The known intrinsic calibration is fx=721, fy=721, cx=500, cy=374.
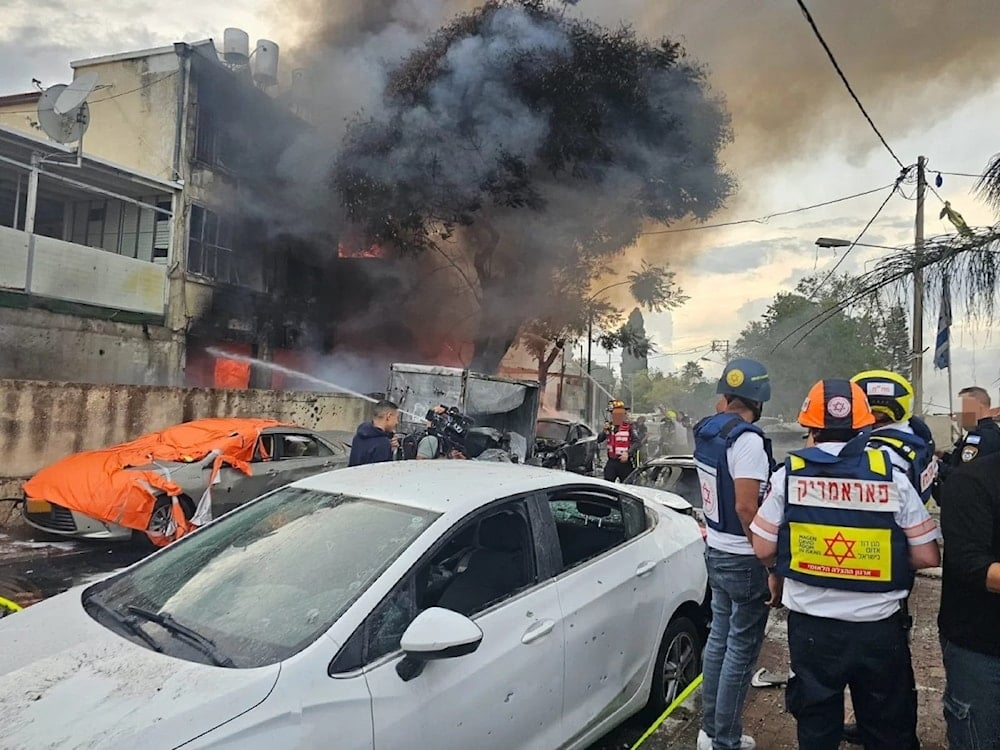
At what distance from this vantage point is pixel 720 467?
3053 millimetres

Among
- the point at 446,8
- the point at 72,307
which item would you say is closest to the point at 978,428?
the point at 72,307

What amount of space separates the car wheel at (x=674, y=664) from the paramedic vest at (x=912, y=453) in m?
1.42

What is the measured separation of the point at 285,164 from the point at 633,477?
48.4 feet

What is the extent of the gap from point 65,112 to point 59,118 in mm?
208

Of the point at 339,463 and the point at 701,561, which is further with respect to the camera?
the point at 339,463

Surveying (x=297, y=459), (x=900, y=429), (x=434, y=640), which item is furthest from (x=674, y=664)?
(x=297, y=459)

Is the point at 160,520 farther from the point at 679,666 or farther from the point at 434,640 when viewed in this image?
the point at 434,640

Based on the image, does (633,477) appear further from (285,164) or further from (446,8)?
(446,8)

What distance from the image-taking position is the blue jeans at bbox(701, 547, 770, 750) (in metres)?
2.89

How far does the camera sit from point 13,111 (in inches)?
709

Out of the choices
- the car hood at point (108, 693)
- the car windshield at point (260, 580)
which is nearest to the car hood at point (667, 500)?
the car windshield at point (260, 580)

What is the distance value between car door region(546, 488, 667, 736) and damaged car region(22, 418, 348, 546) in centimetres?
525

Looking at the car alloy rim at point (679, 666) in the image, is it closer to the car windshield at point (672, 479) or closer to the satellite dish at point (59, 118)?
the car windshield at point (672, 479)

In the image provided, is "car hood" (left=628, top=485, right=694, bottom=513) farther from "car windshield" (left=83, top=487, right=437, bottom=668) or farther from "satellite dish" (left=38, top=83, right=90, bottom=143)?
"satellite dish" (left=38, top=83, right=90, bottom=143)
